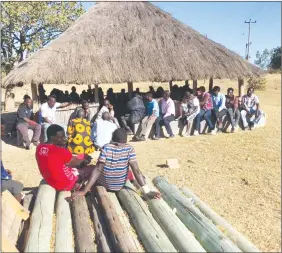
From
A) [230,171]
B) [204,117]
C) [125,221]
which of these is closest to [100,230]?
[125,221]

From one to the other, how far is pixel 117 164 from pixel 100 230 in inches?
39.2

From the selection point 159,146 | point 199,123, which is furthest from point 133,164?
point 199,123

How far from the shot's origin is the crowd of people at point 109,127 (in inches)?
199

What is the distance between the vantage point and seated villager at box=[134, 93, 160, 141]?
35.2 ft

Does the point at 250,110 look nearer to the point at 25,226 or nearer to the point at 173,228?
the point at 173,228

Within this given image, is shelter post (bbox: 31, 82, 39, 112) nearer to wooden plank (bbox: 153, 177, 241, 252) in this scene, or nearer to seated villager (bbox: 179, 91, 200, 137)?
seated villager (bbox: 179, 91, 200, 137)

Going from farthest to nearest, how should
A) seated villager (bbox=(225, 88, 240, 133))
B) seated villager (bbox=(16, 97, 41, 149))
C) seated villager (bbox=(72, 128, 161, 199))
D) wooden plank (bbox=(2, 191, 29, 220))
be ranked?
seated villager (bbox=(225, 88, 240, 133)) < seated villager (bbox=(16, 97, 41, 149)) < seated villager (bbox=(72, 128, 161, 199)) < wooden plank (bbox=(2, 191, 29, 220))

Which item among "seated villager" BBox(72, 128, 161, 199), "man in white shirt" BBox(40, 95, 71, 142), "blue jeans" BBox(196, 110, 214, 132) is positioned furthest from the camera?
"blue jeans" BBox(196, 110, 214, 132)

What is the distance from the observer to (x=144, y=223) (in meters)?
4.39

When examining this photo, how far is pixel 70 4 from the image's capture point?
56.4 feet

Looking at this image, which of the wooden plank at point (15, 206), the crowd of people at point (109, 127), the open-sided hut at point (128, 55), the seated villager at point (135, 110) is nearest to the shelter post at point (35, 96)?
the open-sided hut at point (128, 55)

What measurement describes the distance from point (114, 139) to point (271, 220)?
2.55 metres

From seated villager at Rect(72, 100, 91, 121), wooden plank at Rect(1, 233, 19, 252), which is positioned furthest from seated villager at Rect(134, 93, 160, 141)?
wooden plank at Rect(1, 233, 19, 252)

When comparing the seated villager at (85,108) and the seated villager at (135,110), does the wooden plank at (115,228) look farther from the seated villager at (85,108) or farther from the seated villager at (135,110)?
the seated villager at (135,110)
